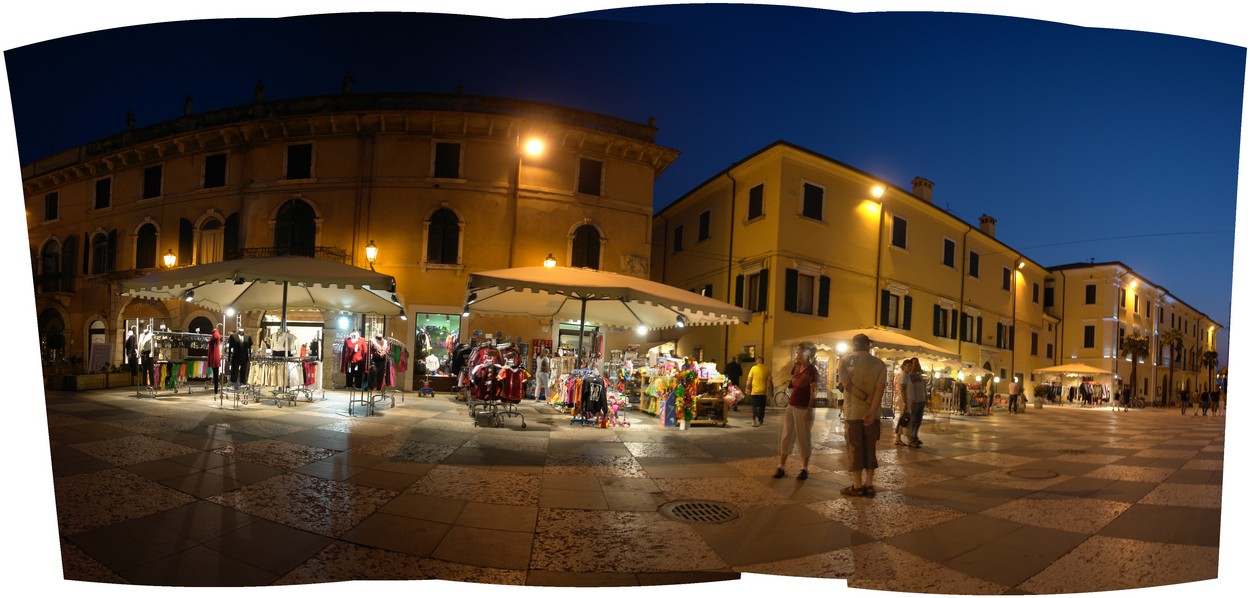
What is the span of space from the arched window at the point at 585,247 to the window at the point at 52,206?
2184 millimetres

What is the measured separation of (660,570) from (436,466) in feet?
4.56

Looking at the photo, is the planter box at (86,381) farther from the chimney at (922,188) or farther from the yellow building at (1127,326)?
the yellow building at (1127,326)

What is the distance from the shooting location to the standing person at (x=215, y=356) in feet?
8.68

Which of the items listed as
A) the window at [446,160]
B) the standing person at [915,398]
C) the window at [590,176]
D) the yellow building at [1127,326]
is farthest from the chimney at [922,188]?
the standing person at [915,398]

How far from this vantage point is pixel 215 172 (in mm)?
2316

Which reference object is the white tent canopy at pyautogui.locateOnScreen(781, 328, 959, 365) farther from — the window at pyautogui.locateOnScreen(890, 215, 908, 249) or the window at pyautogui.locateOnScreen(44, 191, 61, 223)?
the window at pyautogui.locateOnScreen(44, 191, 61, 223)

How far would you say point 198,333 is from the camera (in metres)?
2.74

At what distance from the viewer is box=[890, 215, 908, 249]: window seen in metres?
2.67

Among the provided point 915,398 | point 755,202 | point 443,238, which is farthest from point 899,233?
point 915,398

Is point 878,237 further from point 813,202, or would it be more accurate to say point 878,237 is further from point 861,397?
point 861,397

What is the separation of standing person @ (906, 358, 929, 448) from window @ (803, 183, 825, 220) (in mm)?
6973

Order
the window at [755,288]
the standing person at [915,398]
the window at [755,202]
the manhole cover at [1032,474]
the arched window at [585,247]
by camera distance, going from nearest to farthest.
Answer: the window at [755,202] < the arched window at [585,247] < the window at [755,288] < the manhole cover at [1032,474] < the standing person at [915,398]

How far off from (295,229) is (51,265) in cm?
90

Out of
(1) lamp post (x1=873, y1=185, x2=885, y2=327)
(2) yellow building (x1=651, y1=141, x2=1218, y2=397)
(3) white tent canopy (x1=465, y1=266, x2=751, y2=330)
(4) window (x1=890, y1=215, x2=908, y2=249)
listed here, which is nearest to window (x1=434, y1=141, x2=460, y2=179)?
(3) white tent canopy (x1=465, y1=266, x2=751, y2=330)
